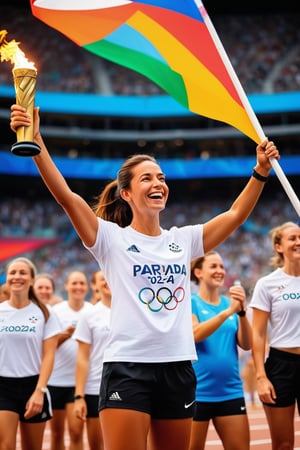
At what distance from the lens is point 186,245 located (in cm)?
364

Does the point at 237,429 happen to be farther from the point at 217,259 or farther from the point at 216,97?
the point at 216,97

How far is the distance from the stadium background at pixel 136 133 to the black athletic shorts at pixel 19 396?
92.6 ft

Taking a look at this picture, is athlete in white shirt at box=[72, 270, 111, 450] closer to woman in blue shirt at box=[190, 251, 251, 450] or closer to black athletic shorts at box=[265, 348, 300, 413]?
woman in blue shirt at box=[190, 251, 251, 450]

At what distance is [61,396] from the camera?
25.5 feet

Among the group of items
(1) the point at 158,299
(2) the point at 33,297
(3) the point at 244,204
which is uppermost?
(3) the point at 244,204

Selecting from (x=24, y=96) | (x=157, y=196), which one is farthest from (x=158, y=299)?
(x=24, y=96)

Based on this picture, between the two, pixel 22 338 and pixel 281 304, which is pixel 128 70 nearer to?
pixel 22 338


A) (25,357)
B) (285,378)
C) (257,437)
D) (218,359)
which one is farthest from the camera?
(257,437)

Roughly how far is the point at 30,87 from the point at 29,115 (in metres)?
0.15

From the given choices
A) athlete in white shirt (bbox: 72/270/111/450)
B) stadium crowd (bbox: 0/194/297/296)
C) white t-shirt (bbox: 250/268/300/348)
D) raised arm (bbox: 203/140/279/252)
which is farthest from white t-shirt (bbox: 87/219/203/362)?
stadium crowd (bbox: 0/194/297/296)

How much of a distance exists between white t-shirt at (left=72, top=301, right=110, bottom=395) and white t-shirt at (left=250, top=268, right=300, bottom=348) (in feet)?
5.77

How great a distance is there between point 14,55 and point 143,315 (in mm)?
1453

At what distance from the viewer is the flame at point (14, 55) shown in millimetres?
3285

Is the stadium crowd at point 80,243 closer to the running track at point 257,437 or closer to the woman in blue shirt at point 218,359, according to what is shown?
the running track at point 257,437
